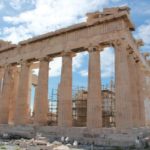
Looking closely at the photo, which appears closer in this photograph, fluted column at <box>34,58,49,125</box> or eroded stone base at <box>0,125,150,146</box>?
eroded stone base at <box>0,125,150,146</box>

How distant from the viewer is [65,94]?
23594 millimetres

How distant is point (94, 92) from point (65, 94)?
9.79ft

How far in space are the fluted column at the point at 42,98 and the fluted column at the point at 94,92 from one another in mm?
5308

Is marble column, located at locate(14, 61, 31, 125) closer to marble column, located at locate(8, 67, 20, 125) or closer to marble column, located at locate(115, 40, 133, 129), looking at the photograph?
marble column, located at locate(8, 67, 20, 125)

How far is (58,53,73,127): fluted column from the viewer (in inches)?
907

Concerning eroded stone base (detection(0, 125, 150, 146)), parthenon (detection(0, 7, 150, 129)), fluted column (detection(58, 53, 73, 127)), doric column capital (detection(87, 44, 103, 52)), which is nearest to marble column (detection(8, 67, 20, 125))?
parthenon (detection(0, 7, 150, 129))

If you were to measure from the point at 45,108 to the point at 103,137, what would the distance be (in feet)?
25.8

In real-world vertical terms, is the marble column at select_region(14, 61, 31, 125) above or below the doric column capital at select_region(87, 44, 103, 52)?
below

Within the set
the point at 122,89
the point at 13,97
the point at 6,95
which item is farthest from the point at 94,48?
the point at 13,97

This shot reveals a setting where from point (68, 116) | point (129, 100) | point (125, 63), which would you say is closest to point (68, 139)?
point (68, 116)

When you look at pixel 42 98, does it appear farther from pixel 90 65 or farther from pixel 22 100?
pixel 90 65

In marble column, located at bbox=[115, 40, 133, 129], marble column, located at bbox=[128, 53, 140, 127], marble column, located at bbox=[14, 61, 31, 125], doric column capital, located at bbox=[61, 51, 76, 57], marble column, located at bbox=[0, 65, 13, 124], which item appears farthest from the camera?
marble column, located at bbox=[0, 65, 13, 124]

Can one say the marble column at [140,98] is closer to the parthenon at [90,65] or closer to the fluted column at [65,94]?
the parthenon at [90,65]

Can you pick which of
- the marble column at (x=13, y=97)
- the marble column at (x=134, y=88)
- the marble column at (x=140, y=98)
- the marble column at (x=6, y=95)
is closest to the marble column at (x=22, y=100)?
the marble column at (x=6, y=95)
